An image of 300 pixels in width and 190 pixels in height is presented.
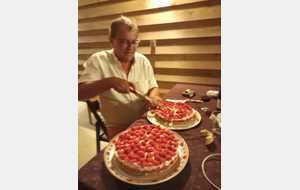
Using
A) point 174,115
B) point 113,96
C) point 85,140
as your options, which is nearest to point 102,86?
point 113,96

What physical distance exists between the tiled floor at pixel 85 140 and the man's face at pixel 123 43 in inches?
46.2

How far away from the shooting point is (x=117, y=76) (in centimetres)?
127

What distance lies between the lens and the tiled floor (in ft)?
5.74

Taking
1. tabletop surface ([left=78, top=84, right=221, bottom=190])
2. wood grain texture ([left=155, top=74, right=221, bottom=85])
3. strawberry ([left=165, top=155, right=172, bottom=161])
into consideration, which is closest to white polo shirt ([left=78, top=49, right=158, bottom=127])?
tabletop surface ([left=78, top=84, right=221, bottom=190])

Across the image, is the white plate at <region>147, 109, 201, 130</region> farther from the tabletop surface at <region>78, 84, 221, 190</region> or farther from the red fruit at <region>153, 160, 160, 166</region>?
the red fruit at <region>153, 160, 160, 166</region>

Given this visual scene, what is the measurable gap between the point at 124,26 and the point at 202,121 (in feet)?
2.76

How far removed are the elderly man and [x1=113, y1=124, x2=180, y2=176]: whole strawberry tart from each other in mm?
452

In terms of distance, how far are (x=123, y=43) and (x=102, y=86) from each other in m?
0.38

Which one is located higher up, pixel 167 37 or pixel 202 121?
pixel 167 37

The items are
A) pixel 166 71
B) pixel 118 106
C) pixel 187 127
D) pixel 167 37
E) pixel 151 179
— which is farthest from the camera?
pixel 166 71

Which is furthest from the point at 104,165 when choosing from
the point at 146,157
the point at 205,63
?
the point at 205,63

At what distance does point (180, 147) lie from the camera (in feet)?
2.13

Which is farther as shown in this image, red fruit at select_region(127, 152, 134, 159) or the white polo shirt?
the white polo shirt

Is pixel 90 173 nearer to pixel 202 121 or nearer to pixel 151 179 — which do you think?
pixel 151 179
